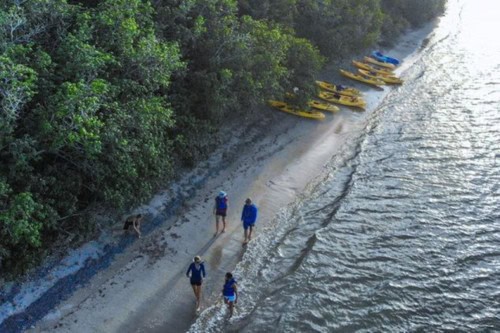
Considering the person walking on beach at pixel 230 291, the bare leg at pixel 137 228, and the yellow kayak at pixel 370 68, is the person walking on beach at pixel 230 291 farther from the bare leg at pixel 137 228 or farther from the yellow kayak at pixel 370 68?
the yellow kayak at pixel 370 68

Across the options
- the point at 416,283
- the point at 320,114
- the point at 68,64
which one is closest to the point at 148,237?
the point at 68,64

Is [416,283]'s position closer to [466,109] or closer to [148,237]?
[148,237]

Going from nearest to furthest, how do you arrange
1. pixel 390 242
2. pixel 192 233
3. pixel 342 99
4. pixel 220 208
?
pixel 220 208
pixel 192 233
pixel 390 242
pixel 342 99

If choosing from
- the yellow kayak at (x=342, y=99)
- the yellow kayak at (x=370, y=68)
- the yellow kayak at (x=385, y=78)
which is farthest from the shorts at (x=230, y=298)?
the yellow kayak at (x=370, y=68)

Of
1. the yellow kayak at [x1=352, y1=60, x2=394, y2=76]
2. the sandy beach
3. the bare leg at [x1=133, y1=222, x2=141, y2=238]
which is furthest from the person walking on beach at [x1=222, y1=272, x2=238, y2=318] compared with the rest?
the yellow kayak at [x1=352, y1=60, x2=394, y2=76]

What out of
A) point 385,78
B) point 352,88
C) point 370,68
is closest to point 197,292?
point 352,88

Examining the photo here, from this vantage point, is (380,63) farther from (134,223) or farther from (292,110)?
(134,223)

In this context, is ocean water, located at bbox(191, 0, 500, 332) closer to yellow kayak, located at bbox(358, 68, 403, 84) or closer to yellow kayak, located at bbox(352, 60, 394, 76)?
yellow kayak, located at bbox(358, 68, 403, 84)

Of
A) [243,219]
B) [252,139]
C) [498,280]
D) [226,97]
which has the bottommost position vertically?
[498,280]
